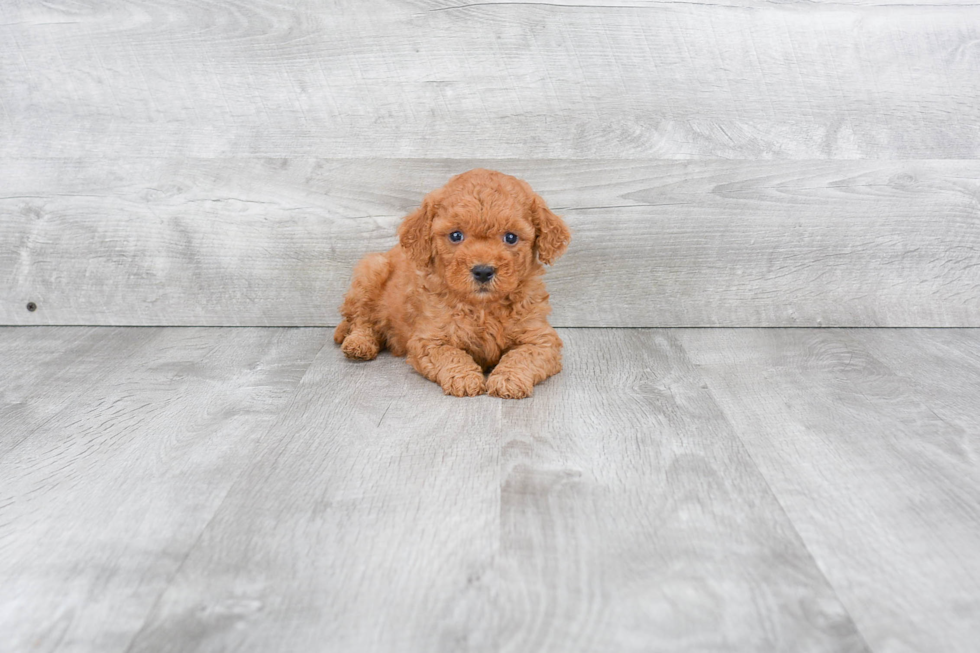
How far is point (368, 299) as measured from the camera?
2.31 metres

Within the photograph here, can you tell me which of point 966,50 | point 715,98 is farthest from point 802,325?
point 966,50

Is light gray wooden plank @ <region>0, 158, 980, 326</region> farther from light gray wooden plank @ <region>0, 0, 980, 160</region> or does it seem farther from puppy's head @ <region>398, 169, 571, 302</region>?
puppy's head @ <region>398, 169, 571, 302</region>

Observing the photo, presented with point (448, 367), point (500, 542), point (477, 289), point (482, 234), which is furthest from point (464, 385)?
point (500, 542)

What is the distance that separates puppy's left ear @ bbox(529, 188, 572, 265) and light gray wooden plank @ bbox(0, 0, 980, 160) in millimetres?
523

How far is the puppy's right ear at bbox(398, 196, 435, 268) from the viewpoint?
2.00m

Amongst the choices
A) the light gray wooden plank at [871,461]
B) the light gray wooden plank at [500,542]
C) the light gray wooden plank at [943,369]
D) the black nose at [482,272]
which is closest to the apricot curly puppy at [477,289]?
the black nose at [482,272]

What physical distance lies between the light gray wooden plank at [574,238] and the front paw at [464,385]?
0.67 metres

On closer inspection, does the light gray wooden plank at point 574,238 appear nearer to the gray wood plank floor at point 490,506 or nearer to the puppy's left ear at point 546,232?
the gray wood plank floor at point 490,506

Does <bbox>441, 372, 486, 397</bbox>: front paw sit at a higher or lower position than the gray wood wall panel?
lower

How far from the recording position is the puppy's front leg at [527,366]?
1945mm

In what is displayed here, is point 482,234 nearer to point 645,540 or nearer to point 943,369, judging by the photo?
point 645,540

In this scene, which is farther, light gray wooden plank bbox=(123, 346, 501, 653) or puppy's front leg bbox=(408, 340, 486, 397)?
puppy's front leg bbox=(408, 340, 486, 397)

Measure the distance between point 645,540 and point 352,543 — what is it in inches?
18.9

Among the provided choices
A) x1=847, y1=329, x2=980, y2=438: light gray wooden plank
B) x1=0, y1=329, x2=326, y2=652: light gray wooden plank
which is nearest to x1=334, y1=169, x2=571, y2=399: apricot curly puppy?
x1=0, y1=329, x2=326, y2=652: light gray wooden plank
